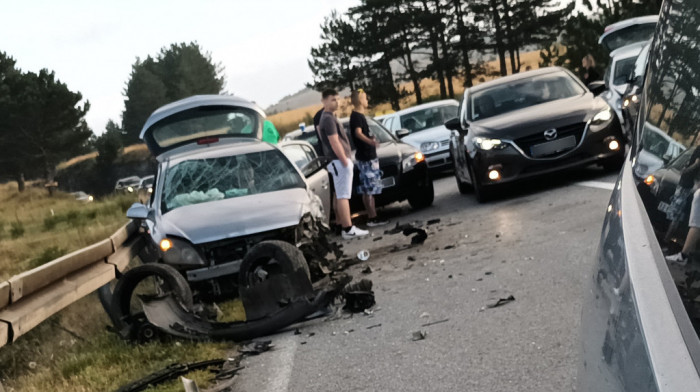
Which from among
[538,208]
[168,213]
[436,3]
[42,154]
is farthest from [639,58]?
[42,154]

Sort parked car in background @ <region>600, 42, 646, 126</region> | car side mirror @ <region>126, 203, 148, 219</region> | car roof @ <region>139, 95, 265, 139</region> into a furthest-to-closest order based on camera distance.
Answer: parked car in background @ <region>600, 42, 646, 126</region>
car roof @ <region>139, 95, 265, 139</region>
car side mirror @ <region>126, 203, 148, 219</region>

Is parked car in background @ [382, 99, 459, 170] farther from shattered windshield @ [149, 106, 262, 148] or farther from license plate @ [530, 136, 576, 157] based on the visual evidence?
shattered windshield @ [149, 106, 262, 148]

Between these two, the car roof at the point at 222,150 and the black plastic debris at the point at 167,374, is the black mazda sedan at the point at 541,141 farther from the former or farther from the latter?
the black plastic debris at the point at 167,374

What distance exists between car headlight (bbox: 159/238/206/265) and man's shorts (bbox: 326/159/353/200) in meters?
4.21

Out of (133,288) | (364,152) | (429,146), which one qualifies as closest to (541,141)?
(364,152)

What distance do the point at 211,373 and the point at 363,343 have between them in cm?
98

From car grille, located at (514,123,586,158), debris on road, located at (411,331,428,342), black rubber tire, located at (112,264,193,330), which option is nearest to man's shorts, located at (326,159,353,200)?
car grille, located at (514,123,586,158)

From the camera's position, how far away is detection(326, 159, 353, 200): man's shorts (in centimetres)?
1324

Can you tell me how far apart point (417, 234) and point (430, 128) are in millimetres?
10979

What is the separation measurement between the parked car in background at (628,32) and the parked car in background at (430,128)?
12.6 feet

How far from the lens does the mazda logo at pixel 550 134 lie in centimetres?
1324

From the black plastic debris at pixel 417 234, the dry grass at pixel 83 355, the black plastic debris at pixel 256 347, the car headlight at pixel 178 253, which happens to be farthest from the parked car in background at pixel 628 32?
the black plastic debris at pixel 256 347

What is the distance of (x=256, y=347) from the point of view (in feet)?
24.4

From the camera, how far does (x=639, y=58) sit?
16.4m
